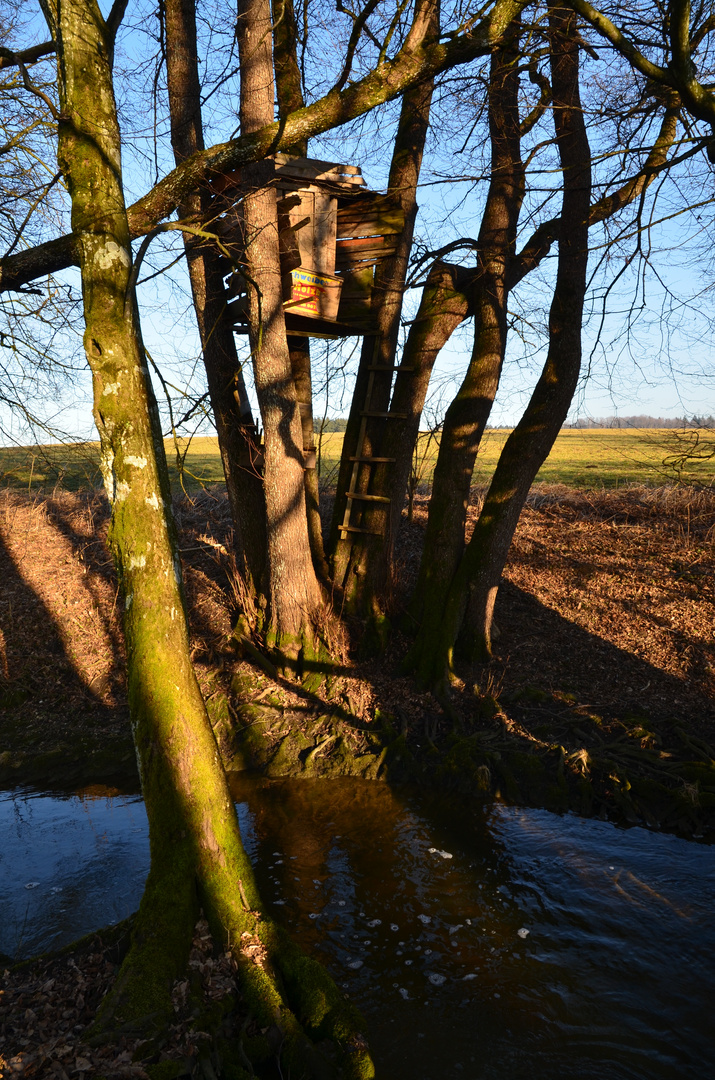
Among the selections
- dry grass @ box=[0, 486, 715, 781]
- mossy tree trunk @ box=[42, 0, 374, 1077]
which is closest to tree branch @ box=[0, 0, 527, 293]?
mossy tree trunk @ box=[42, 0, 374, 1077]

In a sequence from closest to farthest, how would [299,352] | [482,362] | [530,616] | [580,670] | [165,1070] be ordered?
[165,1070] → [482,362] → [580,670] → [299,352] → [530,616]

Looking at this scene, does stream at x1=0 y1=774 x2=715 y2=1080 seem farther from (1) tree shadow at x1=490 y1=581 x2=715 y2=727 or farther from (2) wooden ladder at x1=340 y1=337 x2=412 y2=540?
(2) wooden ladder at x1=340 y1=337 x2=412 y2=540

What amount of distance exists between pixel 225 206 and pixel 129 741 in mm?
6761

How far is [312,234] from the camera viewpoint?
785 cm

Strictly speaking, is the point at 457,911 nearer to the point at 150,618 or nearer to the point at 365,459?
the point at 150,618

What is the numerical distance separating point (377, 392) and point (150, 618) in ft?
18.3

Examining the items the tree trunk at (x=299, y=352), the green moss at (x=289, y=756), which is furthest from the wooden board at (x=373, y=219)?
the green moss at (x=289, y=756)

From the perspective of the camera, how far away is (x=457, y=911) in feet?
17.7

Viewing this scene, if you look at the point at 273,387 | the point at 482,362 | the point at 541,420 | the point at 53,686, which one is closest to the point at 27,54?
the point at 273,387

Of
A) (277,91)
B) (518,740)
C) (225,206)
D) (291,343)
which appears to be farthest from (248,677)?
(277,91)

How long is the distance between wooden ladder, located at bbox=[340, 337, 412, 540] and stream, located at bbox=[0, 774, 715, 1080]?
11.1ft

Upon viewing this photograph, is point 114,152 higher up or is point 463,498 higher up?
point 114,152

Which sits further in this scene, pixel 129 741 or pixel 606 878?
pixel 129 741

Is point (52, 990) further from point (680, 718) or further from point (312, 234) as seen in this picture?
point (312, 234)
